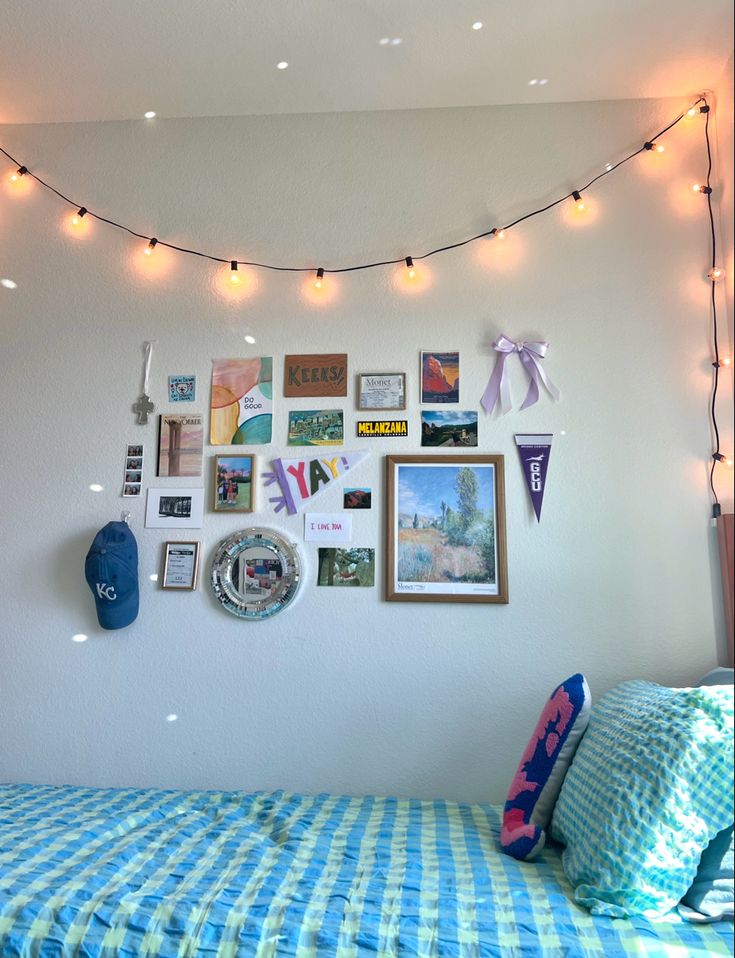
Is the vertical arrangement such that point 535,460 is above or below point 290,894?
above

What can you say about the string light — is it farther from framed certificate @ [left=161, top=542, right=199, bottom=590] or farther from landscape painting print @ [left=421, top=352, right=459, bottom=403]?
landscape painting print @ [left=421, top=352, right=459, bottom=403]

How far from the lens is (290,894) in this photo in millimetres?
1352

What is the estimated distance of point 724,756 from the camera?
49.5 inches

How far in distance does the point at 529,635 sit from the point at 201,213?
66.9 inches

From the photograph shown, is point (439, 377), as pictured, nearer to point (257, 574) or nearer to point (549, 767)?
point (257, 574)

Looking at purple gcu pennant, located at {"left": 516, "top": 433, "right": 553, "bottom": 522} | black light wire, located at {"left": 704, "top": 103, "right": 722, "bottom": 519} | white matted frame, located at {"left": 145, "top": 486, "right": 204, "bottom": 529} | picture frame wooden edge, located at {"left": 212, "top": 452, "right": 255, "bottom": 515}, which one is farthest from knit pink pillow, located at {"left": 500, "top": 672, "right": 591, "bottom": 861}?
white matted frame, located at {"left": 145, "top": 486, "right": 204, "bottom": 529}

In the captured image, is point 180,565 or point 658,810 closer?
point 658,810

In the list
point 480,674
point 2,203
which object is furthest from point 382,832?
point 2,203

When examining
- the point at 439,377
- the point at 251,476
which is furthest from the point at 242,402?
the point at 439,377

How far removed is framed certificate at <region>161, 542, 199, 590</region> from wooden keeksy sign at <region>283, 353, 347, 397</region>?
0.57 meters

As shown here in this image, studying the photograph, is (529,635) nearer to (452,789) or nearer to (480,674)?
(480,674)

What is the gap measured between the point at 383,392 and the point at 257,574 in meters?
0.67

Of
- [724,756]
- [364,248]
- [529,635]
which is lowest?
[724,756]

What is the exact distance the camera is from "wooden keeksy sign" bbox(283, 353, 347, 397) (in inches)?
88.2
